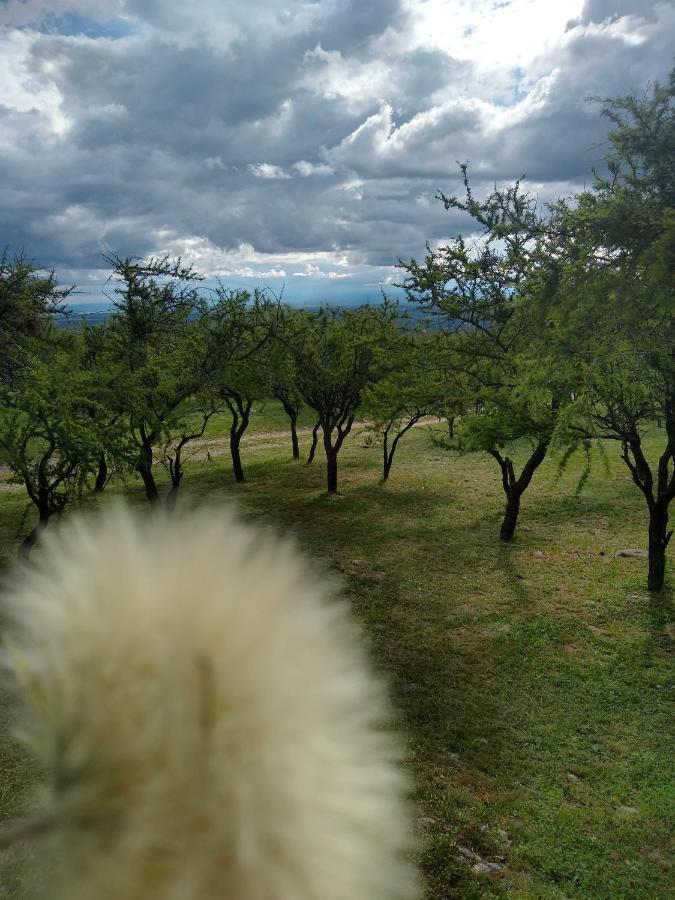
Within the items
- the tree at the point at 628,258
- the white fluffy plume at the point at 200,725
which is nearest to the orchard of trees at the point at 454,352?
the tree at the point at 628,258

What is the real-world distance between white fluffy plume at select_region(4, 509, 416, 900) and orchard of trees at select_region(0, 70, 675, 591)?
5969mm

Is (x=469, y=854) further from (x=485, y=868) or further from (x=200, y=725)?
(x=200, y=725)

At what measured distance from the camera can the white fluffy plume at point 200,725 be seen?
0.54 meters

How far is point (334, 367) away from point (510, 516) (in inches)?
365

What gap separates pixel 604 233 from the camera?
605 centimetres

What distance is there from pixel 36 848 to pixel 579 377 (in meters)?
10.7

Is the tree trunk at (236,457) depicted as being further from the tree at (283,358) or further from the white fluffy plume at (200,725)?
the white fluffy plume at (200,725)

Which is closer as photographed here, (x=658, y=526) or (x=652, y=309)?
(x=652, y=309)

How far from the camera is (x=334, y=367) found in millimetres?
21875

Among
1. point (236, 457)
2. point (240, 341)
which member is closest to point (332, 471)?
point (236, 457)

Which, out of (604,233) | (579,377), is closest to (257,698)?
(604,233)

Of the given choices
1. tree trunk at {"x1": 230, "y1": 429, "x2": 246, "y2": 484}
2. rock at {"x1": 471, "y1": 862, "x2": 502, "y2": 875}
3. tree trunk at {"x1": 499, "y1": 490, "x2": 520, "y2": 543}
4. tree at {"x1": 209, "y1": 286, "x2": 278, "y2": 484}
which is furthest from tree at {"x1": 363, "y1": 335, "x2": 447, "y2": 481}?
rock at {"x1": 471, "y1": 862, "x2": 502, "y2": 875}

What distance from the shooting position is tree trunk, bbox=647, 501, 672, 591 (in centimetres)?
1257

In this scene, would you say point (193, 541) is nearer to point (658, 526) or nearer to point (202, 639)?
point (202, 639)
